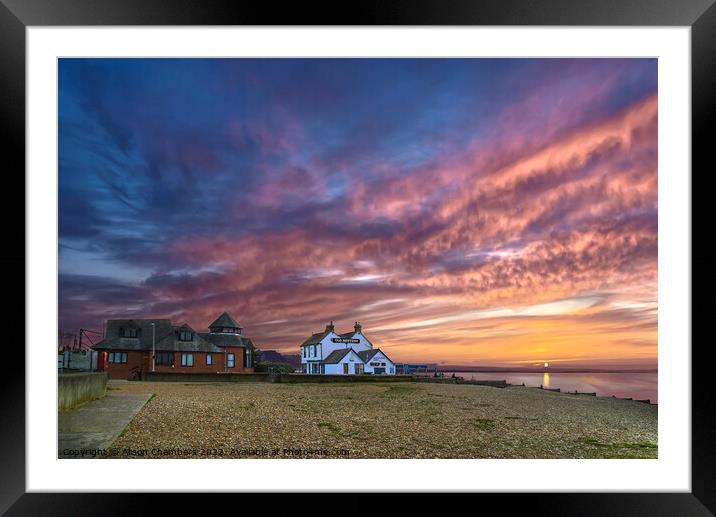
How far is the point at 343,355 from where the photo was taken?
1789cm

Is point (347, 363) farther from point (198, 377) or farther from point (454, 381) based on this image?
point (198, 377)

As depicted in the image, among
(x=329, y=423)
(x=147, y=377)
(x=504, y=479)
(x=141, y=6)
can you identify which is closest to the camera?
(x=141, y=6)

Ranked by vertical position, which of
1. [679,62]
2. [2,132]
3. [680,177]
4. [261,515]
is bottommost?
[261,515]

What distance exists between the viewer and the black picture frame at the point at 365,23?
9.86ft

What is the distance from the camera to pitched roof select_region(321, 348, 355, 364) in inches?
704

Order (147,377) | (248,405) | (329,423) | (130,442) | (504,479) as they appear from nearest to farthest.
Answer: (504,479), (130,442), (329,423), (248,405), (147,377)

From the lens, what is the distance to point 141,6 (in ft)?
9.82

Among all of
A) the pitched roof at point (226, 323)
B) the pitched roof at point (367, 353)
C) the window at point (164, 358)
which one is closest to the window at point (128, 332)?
the window at point (164, 358)

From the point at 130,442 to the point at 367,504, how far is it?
2.48 metres

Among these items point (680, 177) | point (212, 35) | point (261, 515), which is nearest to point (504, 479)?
point (261, 515)

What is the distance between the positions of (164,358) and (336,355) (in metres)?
6.20

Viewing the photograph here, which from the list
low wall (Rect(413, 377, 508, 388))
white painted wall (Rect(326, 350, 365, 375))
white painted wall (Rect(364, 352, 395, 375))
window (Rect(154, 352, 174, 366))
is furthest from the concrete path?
white painted wall (Rect(364, 352, 395, 375))

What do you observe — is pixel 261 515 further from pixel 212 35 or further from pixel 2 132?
pixel 212 35

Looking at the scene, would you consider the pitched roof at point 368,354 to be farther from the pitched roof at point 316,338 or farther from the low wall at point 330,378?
the low wall at point 330,378
